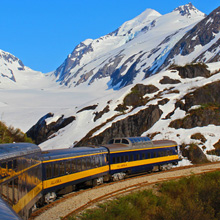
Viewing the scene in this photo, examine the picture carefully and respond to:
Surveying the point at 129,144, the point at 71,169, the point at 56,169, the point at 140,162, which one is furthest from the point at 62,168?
the point at 140,162

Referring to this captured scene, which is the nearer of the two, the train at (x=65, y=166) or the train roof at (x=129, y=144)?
the train at (x=65, y=166)

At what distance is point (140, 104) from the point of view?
5731 cm

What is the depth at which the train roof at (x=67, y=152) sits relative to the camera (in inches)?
699

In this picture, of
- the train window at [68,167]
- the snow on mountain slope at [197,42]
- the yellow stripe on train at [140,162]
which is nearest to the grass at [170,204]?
the train window at [68,167]

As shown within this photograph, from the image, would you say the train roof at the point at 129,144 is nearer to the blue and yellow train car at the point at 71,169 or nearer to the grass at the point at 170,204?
the blue and yellow train car at the point at 71,169

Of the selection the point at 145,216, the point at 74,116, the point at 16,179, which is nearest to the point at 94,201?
the point at 145,216

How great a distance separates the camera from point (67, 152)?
1950 cm

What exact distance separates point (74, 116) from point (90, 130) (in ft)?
28.1

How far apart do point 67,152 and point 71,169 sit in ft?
3.52

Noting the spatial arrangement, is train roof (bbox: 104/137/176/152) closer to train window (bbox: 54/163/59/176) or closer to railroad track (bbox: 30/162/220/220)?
railroad track (bbox: 30/162/220/220)

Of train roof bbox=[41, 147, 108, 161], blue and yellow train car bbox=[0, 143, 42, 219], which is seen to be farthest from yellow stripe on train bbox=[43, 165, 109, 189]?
blue and yellow train car bbox=[0, 143, 42, 219]

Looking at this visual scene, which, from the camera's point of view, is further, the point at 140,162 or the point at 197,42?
the point at 197,42

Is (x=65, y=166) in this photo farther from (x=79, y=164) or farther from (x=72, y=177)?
(x=79, y=164)

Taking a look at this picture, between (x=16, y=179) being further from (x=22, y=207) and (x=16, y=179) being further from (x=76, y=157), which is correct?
(x=76, y=157)
